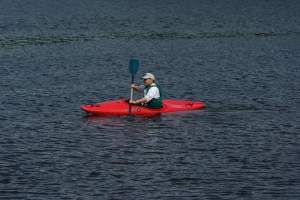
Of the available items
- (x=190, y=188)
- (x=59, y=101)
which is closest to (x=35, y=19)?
(x=59, y=101)

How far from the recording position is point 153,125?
28.5 metres

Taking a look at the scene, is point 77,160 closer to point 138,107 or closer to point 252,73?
point 138,107

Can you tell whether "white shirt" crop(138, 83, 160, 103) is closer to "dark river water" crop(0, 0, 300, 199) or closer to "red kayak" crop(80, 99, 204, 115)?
"red kayak" crop(80, 99, 204, 115)

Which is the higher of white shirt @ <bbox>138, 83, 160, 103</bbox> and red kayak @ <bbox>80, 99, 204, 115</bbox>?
white shirt @ <bbox>138, 83, 160, 103</bbox>

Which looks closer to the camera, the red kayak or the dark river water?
the dark river water

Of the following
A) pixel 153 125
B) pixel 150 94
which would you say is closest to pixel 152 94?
pixel 150 94

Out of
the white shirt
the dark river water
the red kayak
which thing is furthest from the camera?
the red kayak

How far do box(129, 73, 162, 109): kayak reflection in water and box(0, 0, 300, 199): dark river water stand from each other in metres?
0.64

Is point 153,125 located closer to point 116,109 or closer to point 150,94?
point 150,94

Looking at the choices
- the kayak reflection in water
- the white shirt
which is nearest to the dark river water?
the kayak reflection in water

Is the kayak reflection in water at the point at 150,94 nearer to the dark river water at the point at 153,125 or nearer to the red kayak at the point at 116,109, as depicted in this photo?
the red kayak at the point at 116,109

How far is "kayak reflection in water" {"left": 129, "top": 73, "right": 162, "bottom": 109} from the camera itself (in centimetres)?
2930

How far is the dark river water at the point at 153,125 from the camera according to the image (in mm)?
21156

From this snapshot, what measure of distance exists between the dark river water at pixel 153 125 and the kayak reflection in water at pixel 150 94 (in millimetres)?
639
